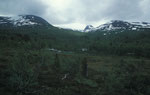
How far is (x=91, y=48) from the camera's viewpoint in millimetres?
136375

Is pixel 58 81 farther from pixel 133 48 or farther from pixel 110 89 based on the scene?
pixel 133 48

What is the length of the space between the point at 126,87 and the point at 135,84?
8.01 feet

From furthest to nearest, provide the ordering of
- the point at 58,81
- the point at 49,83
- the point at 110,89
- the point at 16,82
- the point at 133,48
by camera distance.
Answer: the point at 133,48, the point at 58,81, the point at 49,83, the point at 110,89, the point at 16,82

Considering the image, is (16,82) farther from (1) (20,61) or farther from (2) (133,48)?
(2) (133,48)

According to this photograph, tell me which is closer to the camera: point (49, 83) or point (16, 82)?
point (16, 82)

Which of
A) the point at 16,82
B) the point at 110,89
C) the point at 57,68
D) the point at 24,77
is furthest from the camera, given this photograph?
the point at 57,68

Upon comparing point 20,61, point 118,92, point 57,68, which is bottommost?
point 118,92

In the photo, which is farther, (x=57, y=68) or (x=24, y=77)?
(x=57, y=68)

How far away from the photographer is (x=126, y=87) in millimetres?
35000

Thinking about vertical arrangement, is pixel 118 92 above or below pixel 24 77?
below

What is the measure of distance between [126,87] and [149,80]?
28.1ft

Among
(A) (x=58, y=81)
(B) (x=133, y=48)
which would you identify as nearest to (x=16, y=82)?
(A) (x=58, y=81)

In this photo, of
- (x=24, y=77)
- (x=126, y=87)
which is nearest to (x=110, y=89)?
(x=126, y=87)

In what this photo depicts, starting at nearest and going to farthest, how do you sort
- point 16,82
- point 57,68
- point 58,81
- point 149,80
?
point 16,82 → point 58,81 → point 149,80 → point 57,68
